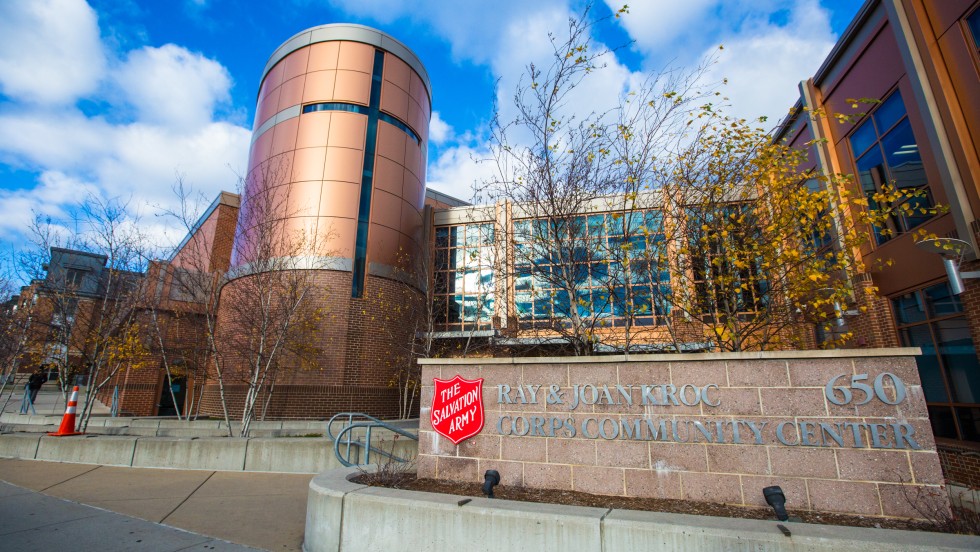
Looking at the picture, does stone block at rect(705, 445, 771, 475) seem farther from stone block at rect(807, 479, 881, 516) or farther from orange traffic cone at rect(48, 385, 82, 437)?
orange traffic cone at rect(48, 385, 82, 437)

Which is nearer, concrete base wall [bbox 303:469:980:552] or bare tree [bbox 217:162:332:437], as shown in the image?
concrete base wall [bbox 303:469:980:552]

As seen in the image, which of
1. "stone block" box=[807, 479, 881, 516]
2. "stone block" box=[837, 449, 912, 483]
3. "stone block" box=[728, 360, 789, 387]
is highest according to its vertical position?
"stone block" box=[728, 360, 789, 387]

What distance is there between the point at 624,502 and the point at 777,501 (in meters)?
1.43

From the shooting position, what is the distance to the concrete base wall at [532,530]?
3.40 meters

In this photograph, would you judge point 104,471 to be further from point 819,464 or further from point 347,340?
point 819,464

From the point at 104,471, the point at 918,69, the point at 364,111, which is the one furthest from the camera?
the point at 364,111

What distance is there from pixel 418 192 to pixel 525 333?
12.5 metres

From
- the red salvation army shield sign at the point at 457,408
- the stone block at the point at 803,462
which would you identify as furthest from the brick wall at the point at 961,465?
the red salvation army shield sign at the point at 457,408

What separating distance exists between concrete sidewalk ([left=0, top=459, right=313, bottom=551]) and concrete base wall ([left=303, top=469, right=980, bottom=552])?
2.91 ft

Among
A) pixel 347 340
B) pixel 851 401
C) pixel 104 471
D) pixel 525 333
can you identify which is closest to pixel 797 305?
pixel 851 401

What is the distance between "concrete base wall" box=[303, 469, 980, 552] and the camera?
340 cm

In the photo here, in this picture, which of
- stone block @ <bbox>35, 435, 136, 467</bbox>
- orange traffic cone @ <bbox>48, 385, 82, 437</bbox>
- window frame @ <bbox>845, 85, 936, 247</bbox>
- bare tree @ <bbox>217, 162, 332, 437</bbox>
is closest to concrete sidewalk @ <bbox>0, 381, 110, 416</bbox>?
orange traffic cone @ <bbox>48, 385, 82, 437</bbox>

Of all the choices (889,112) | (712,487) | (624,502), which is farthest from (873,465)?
(889,112)

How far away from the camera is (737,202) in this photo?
29.5ft
